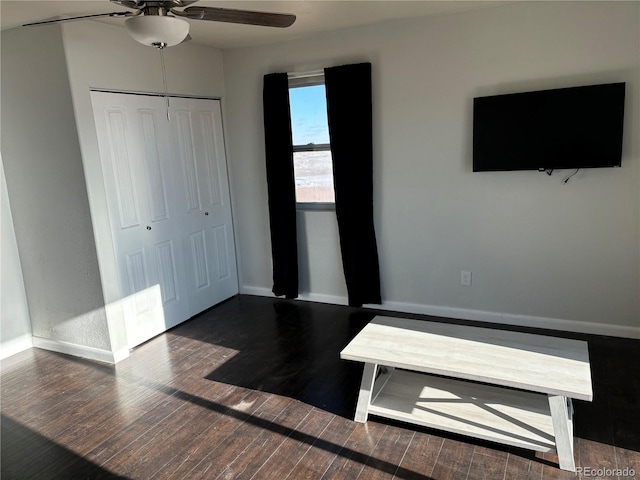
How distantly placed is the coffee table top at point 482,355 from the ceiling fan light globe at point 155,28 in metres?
1.67

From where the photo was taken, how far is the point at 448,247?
12.1 feet

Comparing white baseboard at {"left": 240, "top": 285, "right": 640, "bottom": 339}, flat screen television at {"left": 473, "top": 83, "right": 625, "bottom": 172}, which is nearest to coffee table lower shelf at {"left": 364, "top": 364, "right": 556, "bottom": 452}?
white baseboard at {"left": 240, "top": 285, "right": 640, "bottom": 339}

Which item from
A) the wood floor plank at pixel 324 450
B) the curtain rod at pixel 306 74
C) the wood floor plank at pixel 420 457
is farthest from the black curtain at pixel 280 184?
the wood floor plank at pixel 420 457

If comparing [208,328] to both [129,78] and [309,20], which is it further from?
[309,20]

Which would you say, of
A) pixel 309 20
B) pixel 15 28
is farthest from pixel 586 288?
pixel 15 28

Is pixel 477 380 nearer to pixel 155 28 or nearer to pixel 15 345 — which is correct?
pixel 155 28

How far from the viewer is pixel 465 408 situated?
239 cm

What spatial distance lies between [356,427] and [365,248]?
1.77m

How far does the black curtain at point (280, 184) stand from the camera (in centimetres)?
398

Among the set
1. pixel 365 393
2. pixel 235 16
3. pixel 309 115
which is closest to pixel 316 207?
pixel 309 115

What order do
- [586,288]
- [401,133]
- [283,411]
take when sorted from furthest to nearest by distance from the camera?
[401,133], [586,288], [283,411]

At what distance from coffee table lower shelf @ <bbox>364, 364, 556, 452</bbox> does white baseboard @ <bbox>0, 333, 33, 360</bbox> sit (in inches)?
108

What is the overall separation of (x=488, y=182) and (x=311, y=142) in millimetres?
1517

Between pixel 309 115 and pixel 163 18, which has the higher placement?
pixel 163 18
